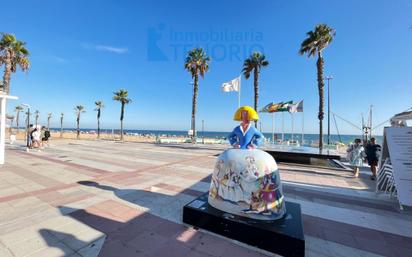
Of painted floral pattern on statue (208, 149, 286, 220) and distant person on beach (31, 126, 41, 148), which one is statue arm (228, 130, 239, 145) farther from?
distant person on beach (31, 126, 41, 148)

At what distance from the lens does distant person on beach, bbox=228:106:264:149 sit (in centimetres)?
380

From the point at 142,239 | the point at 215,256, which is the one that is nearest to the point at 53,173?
the point at 142,239

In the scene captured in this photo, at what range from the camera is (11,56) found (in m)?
15.6

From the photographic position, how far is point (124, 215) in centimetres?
408

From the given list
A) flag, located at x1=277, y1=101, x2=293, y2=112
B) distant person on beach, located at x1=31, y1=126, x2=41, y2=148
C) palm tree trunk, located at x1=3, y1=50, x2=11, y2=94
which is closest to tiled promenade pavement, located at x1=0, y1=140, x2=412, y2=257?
distant person on beach, located at x1=31, y1=126, x2=41, y2=148

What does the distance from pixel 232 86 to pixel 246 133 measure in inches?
611

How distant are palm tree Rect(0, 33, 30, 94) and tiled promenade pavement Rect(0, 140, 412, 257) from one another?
13.2 m

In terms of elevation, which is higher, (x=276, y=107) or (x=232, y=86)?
(x=232, y=86)

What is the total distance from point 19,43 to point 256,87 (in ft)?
74.9

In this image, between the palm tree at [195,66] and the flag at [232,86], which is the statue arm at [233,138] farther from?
the palm tree at [195,66]

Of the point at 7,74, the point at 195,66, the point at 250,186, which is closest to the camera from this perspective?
the point at 250,186

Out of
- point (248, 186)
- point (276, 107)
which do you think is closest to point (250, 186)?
point (248, 186)

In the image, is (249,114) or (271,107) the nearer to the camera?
(249,114)

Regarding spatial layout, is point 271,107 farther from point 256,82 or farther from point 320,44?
point 320,44
